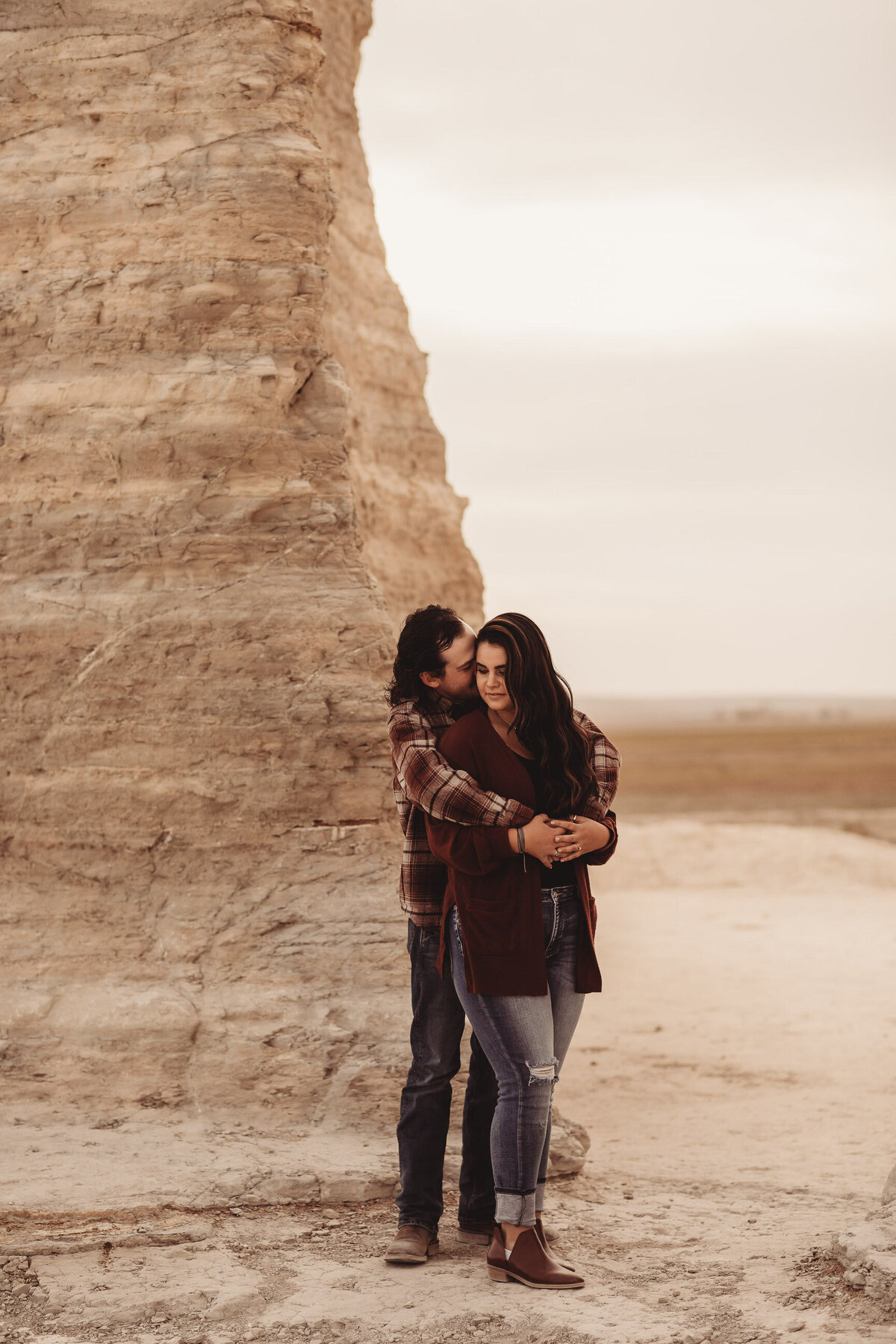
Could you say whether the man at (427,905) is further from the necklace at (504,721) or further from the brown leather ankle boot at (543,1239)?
the brown leather ankle boot at (543,1239)

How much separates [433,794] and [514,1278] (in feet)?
4.77

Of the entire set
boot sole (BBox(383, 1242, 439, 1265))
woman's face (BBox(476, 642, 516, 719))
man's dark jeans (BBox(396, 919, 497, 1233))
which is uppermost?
woman's face (BBox(476, 642, 516, 719))

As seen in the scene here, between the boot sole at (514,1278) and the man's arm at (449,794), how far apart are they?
1.33 meters

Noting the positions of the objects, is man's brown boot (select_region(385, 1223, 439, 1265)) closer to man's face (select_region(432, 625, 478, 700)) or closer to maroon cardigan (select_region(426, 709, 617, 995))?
Answer: maroon cardigan (select_region(426, 709, 617, 995))

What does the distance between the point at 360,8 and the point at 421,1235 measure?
6.45m

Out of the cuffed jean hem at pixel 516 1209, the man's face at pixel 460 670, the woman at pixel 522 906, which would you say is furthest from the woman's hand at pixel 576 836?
the cuffed jean hem at pixel 516 1209

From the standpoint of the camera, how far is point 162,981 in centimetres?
513

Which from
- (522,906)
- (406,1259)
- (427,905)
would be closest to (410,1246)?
(406,1259)

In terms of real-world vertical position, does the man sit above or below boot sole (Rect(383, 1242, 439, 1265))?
above

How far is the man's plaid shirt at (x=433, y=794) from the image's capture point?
3.66m

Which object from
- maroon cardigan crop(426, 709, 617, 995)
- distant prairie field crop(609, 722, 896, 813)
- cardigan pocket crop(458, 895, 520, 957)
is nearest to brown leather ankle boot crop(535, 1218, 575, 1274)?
maroon cardigan crop(426, 709, 617, 995)

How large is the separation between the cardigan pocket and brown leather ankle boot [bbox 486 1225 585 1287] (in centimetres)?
83

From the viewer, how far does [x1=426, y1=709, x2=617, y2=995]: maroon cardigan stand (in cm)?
366

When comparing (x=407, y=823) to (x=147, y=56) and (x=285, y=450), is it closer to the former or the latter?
(x=285, y=450)
